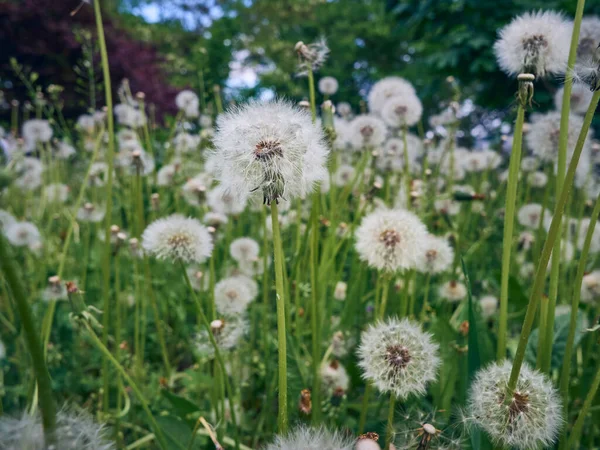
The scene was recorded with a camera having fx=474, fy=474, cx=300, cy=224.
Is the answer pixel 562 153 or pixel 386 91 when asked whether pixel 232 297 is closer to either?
pixel 562 153

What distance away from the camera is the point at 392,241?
1.20m

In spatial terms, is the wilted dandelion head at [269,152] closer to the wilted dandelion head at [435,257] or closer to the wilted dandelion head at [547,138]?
the wilted dandelion head at [435,257]

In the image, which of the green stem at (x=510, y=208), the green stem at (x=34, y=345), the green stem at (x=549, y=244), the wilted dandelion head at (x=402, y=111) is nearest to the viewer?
the green stem at (x=34, y=345)

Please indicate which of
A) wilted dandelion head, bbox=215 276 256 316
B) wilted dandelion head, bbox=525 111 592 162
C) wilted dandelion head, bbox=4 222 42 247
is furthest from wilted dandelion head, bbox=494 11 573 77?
wilted dandelion head, bbox=4 222 42 247

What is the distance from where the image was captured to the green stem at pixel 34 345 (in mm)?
496

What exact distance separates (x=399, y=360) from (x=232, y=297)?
0.75m

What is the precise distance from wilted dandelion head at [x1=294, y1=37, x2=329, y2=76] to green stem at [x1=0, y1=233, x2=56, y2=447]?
0.88 meters

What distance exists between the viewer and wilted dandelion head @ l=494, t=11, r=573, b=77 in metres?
1.03

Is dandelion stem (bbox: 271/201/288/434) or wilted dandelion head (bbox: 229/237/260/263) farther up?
wilted dandelion head (bbox: 229/237/260/263)

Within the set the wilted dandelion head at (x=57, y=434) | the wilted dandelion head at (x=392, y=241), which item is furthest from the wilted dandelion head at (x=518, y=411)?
the wilted dandelion head at (x=57, y=434)

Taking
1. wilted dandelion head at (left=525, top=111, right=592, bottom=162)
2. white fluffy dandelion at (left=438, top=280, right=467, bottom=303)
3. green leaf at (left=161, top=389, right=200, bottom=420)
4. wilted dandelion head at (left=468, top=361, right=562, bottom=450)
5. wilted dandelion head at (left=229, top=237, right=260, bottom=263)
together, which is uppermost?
wilted dandelion head at (left=525, top=111, right=592, bottom=162)

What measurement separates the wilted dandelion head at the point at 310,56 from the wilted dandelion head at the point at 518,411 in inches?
33.4

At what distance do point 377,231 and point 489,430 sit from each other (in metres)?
0.57

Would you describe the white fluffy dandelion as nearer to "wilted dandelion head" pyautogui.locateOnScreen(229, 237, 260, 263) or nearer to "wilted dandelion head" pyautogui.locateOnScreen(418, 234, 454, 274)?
"wilted dandelion head" pyautogui.locateOnScreen(418, 234, 454, 274)
